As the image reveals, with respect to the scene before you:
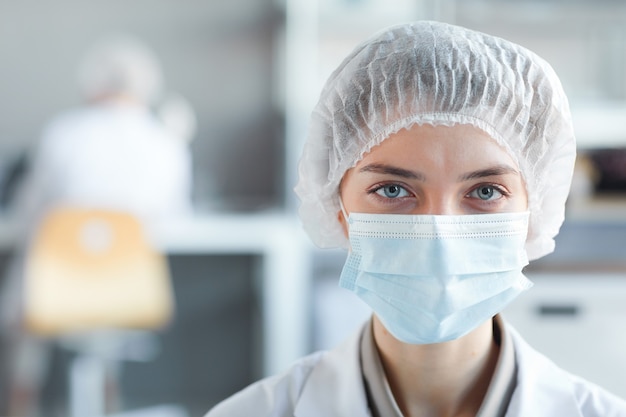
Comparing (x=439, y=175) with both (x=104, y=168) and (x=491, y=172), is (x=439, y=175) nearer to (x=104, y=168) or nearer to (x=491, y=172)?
(x=491, y=172)

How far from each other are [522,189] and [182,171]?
2111 millimetres

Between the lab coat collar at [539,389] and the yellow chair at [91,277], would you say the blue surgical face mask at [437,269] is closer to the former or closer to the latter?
the lab coat collar at [539,389]

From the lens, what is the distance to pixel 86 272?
98.3 inches

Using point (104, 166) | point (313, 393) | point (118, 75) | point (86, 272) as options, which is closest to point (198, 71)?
point (118, 75)

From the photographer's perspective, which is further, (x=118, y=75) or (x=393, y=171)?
(x=118, y=75)

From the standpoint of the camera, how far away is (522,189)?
1022mm

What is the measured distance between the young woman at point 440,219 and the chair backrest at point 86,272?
1.51m

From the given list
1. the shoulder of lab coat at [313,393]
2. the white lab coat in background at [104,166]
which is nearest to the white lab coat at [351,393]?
the shoulder of lab coat at [313,393]

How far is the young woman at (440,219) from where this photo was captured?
97 cm

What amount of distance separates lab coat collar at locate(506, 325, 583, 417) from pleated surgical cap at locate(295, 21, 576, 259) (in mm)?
168

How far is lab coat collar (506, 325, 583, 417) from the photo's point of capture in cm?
100

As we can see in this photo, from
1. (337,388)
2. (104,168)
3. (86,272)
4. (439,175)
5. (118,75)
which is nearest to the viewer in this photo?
(439,175)

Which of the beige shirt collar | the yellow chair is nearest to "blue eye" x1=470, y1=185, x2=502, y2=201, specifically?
the beige shirt collar

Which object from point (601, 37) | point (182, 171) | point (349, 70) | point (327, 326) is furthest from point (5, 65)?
point (349, 70)
